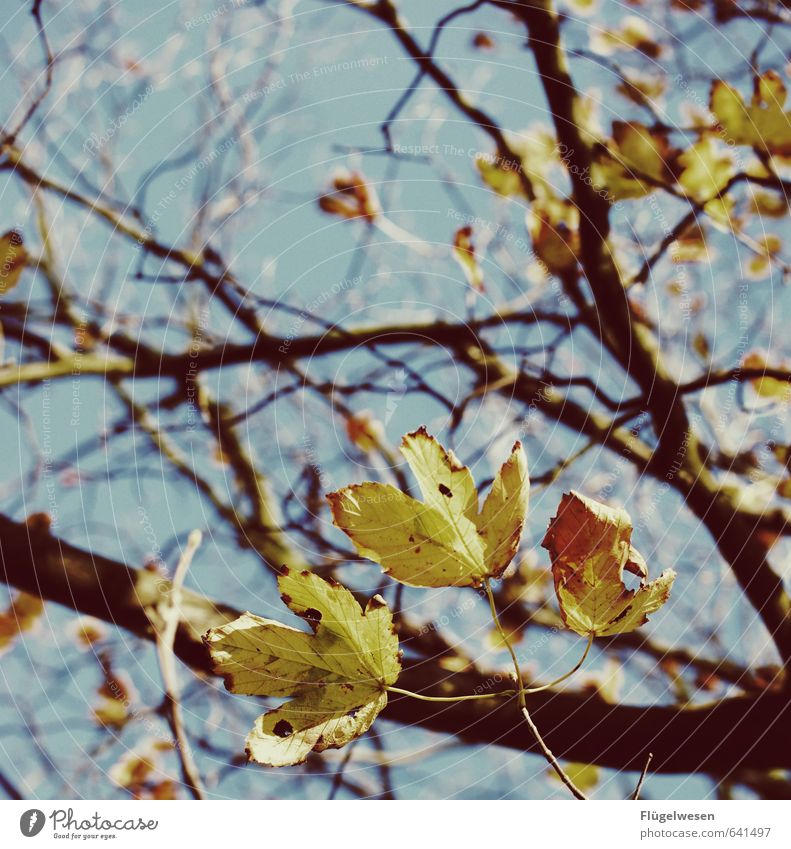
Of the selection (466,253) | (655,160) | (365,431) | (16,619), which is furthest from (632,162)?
(16,619)

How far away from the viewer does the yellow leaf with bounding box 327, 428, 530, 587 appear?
1.09 feet

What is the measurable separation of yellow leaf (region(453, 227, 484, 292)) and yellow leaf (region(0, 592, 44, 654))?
453 millimetres

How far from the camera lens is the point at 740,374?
1.90 ft

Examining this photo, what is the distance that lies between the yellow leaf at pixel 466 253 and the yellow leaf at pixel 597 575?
26 cm

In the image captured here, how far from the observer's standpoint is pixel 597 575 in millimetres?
347

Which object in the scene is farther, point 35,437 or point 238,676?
point 35,437

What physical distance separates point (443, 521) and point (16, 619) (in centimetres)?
40

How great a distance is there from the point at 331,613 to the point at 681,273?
0.45m

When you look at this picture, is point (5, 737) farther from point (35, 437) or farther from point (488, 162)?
point (488, 162)
